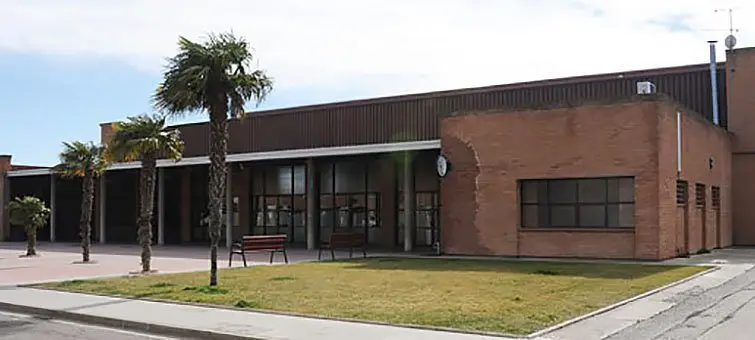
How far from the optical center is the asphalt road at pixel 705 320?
34.4 ft

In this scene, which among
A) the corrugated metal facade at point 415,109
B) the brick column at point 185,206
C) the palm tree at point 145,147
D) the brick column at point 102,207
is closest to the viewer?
the palm tree at point 145,147

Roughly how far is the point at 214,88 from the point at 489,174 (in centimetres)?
1073

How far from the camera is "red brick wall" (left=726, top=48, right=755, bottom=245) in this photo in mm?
31734

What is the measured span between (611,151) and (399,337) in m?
14.6

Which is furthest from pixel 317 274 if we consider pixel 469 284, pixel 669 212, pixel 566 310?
pixel 669 212

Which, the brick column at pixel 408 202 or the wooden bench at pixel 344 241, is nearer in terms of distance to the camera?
the wooden bench at pixel 344 241

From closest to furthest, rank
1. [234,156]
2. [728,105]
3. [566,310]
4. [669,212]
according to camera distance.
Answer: [566,310], [669,212], [728,105], [234,156]

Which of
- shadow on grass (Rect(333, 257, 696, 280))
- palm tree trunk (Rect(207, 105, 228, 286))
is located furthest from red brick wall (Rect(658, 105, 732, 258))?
palm tree trunk (Rect(207, 105, 228, 286))

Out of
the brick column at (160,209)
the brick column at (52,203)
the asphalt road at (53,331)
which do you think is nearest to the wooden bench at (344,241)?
the asphalt road at (53,331)

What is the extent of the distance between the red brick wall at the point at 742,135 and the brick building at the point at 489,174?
5cm

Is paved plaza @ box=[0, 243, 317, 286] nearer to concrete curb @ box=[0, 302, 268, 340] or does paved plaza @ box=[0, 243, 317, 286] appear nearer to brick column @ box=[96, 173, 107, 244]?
concrete curb @ box=[0, 302, 268, 340]

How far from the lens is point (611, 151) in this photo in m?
23.3

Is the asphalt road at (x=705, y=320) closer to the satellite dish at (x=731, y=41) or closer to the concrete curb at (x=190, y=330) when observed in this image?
the concrete curb at (x=190, y=330)

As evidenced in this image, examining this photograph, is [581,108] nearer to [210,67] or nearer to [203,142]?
[210,67]
